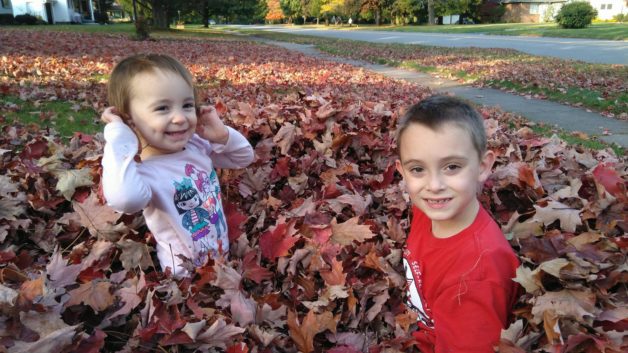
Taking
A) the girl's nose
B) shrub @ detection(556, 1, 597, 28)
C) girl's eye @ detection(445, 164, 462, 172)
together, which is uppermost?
→ shrub @ detection(556, 1, 597, 28)

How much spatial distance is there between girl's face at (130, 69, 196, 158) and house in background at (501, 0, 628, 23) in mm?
→ 70899

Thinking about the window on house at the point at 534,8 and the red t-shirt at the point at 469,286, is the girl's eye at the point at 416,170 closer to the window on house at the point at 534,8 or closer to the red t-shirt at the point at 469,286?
the red t-shirt at the point at 469,286

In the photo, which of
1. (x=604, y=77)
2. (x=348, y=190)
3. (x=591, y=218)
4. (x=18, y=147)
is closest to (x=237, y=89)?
(x=18, y=147)

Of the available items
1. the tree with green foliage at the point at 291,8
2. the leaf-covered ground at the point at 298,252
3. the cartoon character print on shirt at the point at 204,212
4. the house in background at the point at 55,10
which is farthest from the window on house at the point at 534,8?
the cartoon character print on shirt at the point at 204,212

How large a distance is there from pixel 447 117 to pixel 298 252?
1154 millimetres

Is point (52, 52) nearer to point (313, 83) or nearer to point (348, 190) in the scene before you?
point (313, 83)

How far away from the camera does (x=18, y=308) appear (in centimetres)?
171

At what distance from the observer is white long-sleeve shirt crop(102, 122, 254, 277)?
2.14m

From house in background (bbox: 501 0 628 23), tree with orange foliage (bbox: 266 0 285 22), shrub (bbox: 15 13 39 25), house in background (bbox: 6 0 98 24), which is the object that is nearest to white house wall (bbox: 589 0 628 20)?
house in background (bbox: 501 0 628 23)

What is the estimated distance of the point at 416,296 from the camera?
2303 mm

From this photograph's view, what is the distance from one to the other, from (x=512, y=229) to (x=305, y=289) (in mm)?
1138

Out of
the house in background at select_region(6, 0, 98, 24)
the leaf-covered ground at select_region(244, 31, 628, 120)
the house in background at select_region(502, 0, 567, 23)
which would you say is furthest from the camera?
the house in background at select_region(502, 0, 567, 23)

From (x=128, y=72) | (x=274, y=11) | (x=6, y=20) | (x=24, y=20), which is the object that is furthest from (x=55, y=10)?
(x=128, y=72)

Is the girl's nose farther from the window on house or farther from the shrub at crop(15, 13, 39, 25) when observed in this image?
the window on house
